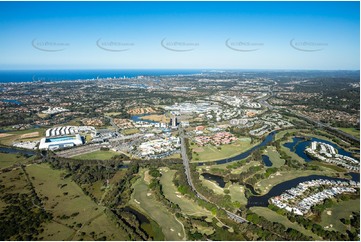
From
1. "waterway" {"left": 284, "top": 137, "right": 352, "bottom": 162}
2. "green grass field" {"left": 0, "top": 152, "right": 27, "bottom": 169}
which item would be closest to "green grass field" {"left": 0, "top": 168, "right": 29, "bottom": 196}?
"green grass field" {"left": 0, "top": 152, "right": 27, "bottom": 169}

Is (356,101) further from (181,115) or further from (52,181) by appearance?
(52,181)

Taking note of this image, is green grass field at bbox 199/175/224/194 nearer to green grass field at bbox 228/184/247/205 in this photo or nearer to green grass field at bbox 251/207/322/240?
green grass field at bbox 228/184/247/205

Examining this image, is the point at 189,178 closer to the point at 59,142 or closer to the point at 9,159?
the point at 59,142

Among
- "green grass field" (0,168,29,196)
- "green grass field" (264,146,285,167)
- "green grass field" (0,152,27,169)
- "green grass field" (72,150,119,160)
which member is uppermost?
"green grass field" (0,152,27,169)

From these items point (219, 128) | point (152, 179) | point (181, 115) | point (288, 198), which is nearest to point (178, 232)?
point (152, 179)

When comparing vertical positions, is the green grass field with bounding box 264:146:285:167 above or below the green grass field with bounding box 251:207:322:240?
below

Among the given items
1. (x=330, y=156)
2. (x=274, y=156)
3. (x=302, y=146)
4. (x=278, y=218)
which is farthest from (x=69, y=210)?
(x=302, y=146)
